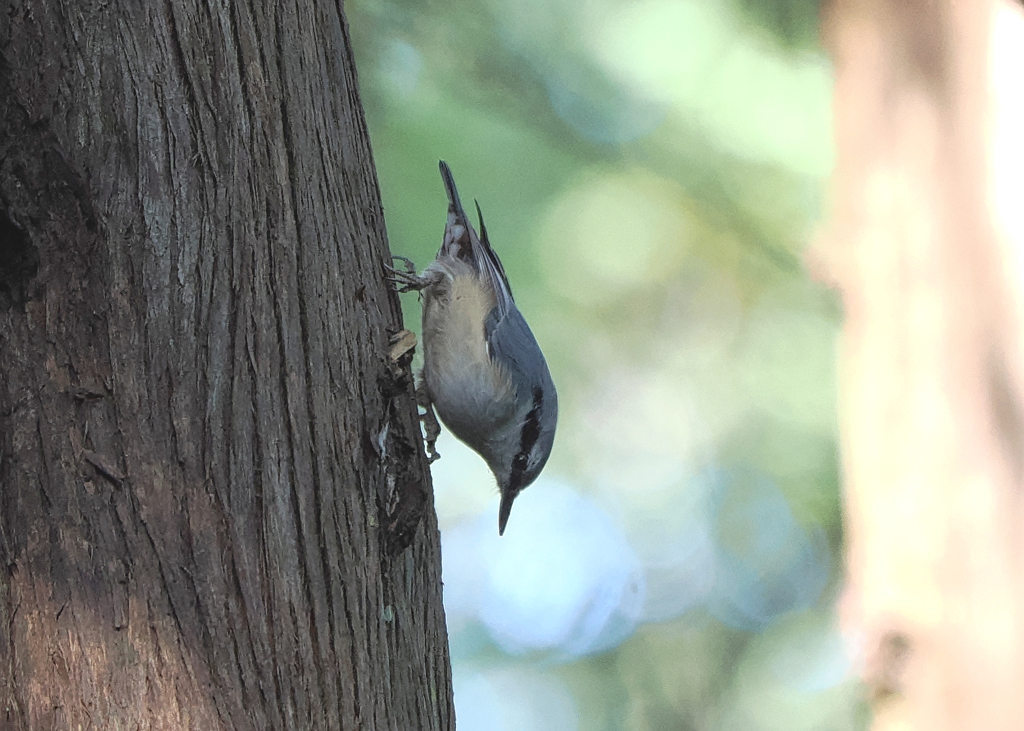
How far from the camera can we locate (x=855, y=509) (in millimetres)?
3650

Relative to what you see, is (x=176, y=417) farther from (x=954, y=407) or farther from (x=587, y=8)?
(x=587, y=8)

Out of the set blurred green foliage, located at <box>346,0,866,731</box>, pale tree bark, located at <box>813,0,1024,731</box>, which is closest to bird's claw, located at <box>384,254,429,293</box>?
blurred green foliage, located at <box>346,0,866,731</box>

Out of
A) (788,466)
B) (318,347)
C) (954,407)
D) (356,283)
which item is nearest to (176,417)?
(318,347)

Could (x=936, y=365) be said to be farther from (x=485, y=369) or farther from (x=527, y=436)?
(x=485, y=369)

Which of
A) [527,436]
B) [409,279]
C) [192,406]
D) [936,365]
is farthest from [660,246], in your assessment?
[192,406]

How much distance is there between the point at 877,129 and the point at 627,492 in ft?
6.99

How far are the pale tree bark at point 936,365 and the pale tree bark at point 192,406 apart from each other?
2526 millimetres

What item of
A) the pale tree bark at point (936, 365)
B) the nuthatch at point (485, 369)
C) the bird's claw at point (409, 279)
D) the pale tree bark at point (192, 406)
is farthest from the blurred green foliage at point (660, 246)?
the pale tree bark at point (192, 406)

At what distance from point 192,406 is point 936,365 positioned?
3170mm

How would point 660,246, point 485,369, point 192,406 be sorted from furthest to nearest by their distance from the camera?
1. point 660,246
2. point 485,369
3. point 192,406

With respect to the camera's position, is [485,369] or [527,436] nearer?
[485,369]

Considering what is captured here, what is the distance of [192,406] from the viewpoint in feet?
4.01

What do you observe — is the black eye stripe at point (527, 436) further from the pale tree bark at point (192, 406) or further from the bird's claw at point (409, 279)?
the pale tree bark at point (192, 406)

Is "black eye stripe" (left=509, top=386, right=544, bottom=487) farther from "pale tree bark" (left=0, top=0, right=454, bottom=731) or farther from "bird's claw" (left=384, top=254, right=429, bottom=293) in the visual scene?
"pale tree bark" (left=0, top=0, right=454, bottom=731)
